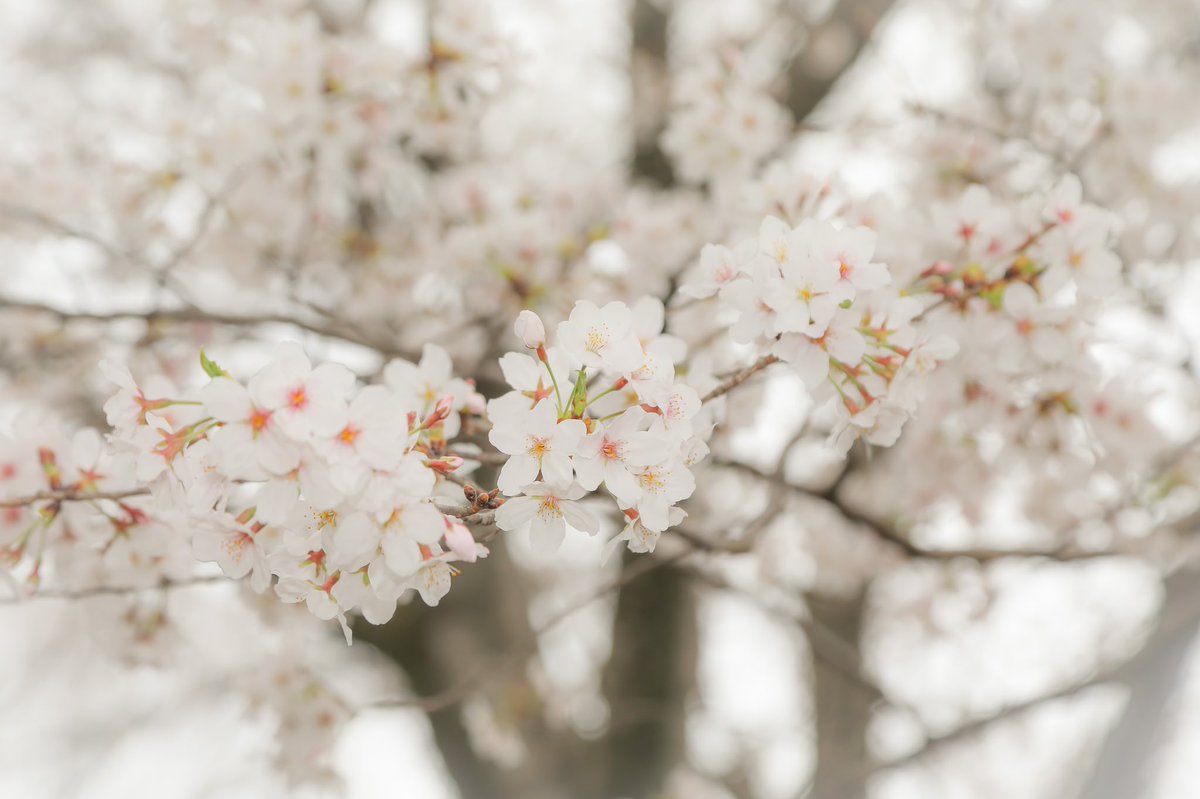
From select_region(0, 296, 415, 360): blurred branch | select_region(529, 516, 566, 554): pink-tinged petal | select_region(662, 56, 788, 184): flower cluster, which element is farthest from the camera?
select_region(662, 56, 788, 184): flower cluster

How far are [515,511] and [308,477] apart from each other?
0.66 ft

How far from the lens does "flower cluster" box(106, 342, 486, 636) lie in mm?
814

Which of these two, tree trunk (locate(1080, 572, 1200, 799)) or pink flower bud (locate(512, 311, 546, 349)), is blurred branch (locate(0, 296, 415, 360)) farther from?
tree trunk (locate(1080, 572, 1200, 799))

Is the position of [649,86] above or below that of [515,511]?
above

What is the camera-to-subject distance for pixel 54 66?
3920mm

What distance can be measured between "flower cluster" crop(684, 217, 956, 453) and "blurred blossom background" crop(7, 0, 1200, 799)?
31 cm

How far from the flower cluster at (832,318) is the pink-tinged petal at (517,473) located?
0.30 m

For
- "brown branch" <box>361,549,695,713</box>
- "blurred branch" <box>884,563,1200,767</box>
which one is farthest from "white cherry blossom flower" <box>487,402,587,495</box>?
"blurred branch" <box>884,563,1200,767</box>

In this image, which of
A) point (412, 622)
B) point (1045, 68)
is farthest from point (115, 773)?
point (1045, 68)

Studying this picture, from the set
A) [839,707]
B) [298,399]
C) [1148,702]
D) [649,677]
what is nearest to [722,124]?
[1148,702]

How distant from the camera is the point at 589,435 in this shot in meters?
0.88

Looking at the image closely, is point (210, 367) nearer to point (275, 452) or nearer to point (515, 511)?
point (275, 452)

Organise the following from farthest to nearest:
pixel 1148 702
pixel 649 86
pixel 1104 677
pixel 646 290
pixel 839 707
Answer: pixel 839 707 → pixel 649 86 → pixel 646 290 → pixel 1148 702 → pixel 1104 677

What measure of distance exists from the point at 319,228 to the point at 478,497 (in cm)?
182
